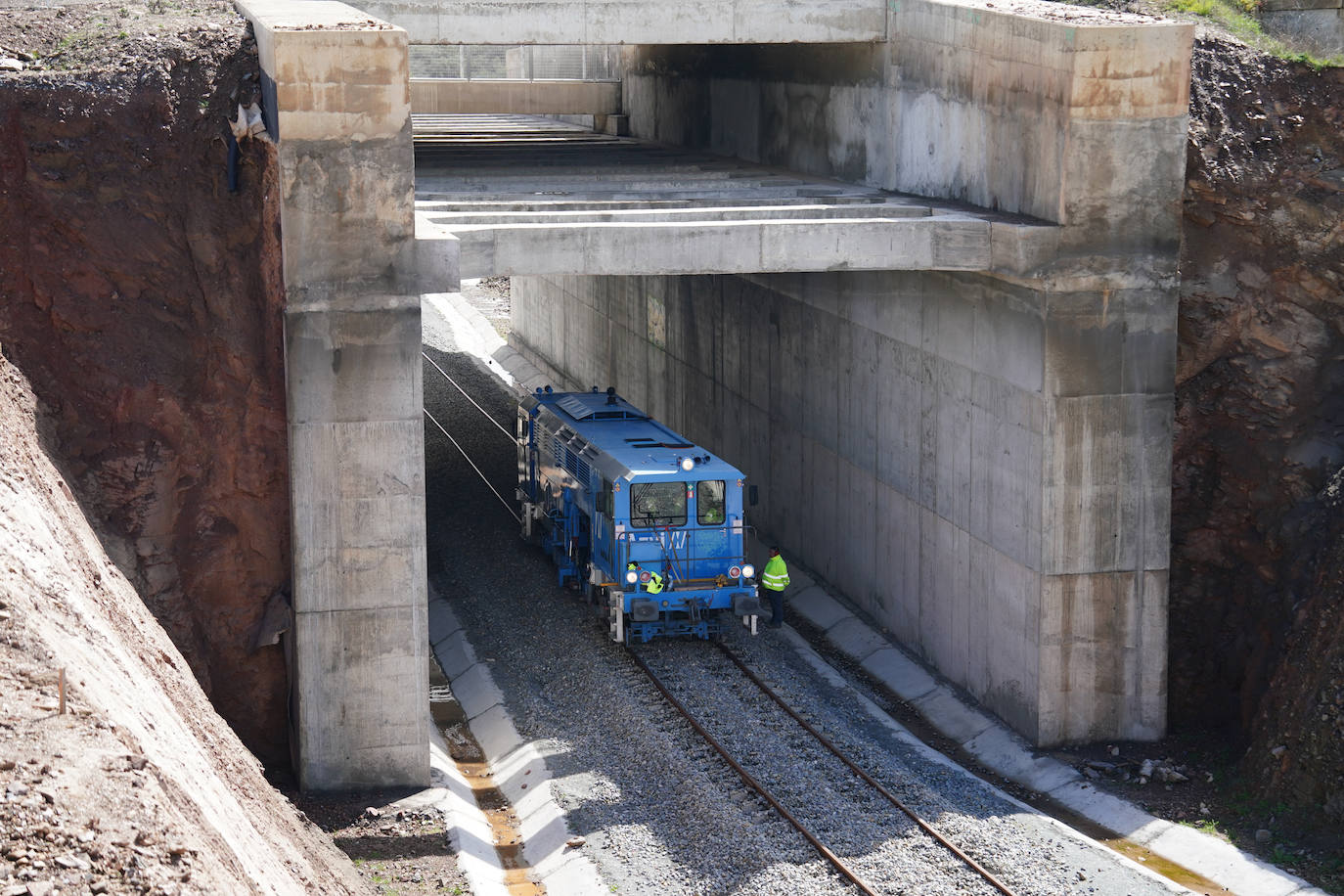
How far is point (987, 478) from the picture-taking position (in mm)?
20406

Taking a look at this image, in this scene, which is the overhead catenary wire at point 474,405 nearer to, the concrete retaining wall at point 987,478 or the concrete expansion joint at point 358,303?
the concrete retaining wall at point 987,478

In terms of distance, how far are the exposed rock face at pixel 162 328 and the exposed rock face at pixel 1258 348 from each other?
11.3 m

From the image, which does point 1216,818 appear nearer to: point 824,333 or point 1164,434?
point 1164,434

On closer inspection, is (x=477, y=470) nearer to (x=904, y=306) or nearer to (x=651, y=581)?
(x=651, y=581)

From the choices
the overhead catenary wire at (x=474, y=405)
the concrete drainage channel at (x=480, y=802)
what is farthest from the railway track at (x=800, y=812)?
the overhead catenary wire at (x=474, y=405)

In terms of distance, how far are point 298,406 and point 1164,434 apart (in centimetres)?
1032

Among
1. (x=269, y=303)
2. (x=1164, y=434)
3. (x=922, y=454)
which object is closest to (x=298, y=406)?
(x=269, y=303)

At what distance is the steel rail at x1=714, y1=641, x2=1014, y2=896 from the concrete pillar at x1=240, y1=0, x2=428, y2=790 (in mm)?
4730

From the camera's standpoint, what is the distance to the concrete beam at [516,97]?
36.8m

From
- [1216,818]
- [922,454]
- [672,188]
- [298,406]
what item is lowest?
[1216,818]

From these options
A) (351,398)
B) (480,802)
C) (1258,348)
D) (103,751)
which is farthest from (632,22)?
(103,751)

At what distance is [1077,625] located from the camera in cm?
1952

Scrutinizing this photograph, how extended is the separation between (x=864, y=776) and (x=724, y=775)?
1.60 meters

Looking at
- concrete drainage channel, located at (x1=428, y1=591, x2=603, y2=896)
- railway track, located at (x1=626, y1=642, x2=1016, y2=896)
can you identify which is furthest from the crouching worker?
concrete drainage channel, located at (x1=428, y1=591, x2=603, y2=896)
